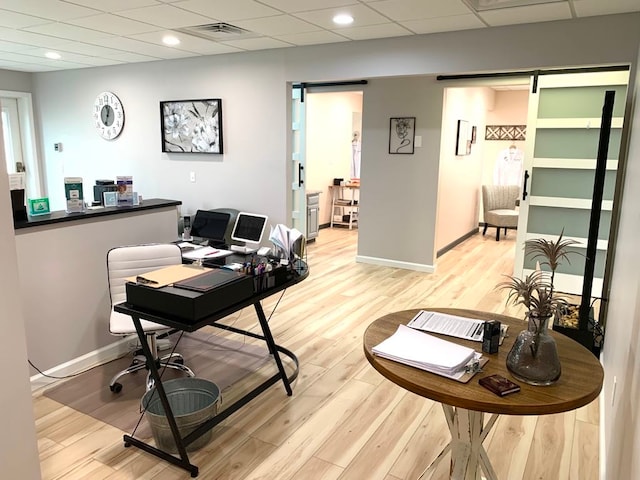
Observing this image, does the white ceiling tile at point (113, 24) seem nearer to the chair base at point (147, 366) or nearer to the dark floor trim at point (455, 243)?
the chair base at point (147, 366)

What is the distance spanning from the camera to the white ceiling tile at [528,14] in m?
3.34

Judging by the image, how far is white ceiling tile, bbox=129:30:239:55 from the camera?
4.28 m

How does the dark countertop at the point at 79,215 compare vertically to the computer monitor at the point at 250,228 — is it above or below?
above

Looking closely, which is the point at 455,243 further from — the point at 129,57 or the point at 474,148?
the point at 129,57

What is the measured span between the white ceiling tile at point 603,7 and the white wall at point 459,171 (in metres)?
2.15

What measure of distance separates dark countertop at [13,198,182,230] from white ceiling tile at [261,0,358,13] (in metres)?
1.71

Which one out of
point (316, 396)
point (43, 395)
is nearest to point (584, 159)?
point (316, 396)

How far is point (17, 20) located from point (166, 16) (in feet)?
4.17

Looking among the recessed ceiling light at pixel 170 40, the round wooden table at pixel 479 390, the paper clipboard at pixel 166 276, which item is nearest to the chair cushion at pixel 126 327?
the paper clipboard at pixel 166 276

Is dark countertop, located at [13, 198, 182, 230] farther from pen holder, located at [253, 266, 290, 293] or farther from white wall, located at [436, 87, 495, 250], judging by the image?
white wall, located at [436, 87, 495, 250]

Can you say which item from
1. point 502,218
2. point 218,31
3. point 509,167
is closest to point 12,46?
point 218,31

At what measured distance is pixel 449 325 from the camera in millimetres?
1864

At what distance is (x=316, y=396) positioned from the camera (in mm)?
2898

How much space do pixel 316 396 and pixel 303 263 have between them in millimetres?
819
